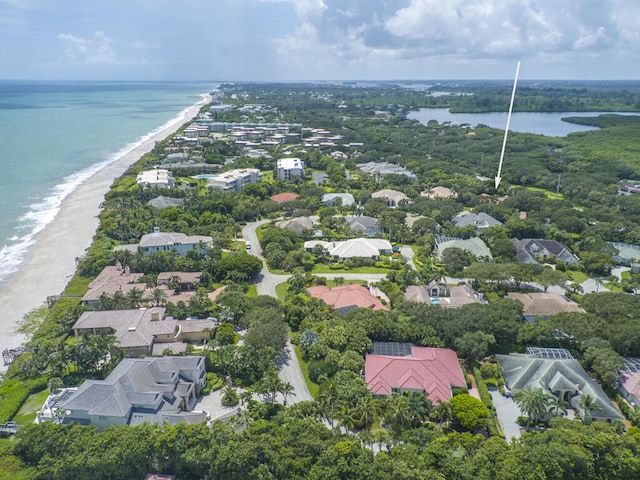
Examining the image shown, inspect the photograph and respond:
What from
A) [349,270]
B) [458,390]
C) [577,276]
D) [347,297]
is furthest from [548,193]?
[458,390]

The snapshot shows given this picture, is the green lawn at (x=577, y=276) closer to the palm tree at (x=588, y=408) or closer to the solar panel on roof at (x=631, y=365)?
the solar panel on roof at (x=631, y=365)

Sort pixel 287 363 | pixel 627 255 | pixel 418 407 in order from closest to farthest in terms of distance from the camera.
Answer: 1. pixel 418 407
2. pixel 287 363
3. pixel 627 255

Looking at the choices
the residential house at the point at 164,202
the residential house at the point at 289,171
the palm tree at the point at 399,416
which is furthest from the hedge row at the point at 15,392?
the residential house at the point at 289,171

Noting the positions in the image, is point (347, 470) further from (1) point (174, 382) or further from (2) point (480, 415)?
(1) point (174, 382)

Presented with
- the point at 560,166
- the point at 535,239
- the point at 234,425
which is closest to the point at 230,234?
the point at 234,425

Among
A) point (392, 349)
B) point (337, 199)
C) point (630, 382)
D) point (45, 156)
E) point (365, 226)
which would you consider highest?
point (630, 382)

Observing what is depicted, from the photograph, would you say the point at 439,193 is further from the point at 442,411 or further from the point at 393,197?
the point at 442,411
